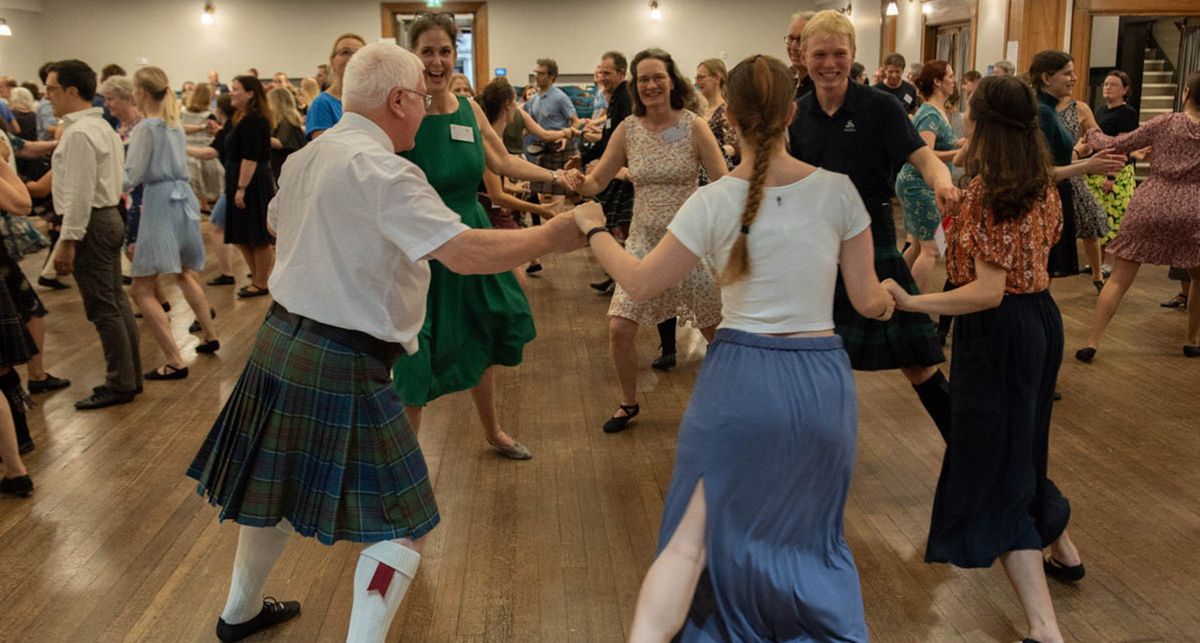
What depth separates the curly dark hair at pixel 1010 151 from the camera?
2.59 meters

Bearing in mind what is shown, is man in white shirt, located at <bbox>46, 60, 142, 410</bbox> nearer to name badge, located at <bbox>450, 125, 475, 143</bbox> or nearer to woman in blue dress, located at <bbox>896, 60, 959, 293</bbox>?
name badge, located at <bbox>450, 125, 475, 143</bbox>

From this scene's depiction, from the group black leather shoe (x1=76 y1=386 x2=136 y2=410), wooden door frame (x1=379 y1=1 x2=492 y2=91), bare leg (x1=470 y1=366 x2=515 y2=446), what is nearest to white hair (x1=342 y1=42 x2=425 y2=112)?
bare leg (x1=470 y1=366 x2=515 y2=446)

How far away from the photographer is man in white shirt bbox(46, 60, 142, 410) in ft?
15.3

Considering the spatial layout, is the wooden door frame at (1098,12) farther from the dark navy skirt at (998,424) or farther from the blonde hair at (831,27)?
the dark navy skirt at (998,424)

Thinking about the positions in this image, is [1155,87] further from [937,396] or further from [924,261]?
[937,396]

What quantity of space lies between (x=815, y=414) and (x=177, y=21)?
19871 mm

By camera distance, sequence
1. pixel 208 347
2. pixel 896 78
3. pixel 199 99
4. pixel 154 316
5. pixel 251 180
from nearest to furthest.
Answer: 1. pixel 154 316
2. pixel 208 347
3. pixel 251 180
4. pixel 896 78
5. pixel 199 99

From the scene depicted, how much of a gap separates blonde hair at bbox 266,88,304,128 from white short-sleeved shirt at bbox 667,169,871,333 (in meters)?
6.51

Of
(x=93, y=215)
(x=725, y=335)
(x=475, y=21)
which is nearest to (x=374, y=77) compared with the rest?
(x=725, y=335)

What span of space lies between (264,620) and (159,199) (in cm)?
327

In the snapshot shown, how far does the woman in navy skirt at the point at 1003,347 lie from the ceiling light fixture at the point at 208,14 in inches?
748

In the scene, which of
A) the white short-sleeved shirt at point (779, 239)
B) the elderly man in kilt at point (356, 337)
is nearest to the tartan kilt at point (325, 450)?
the elderly man in kilt at point (356, 337)

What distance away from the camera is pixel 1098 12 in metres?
10.8

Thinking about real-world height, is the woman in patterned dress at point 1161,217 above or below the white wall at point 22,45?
below
